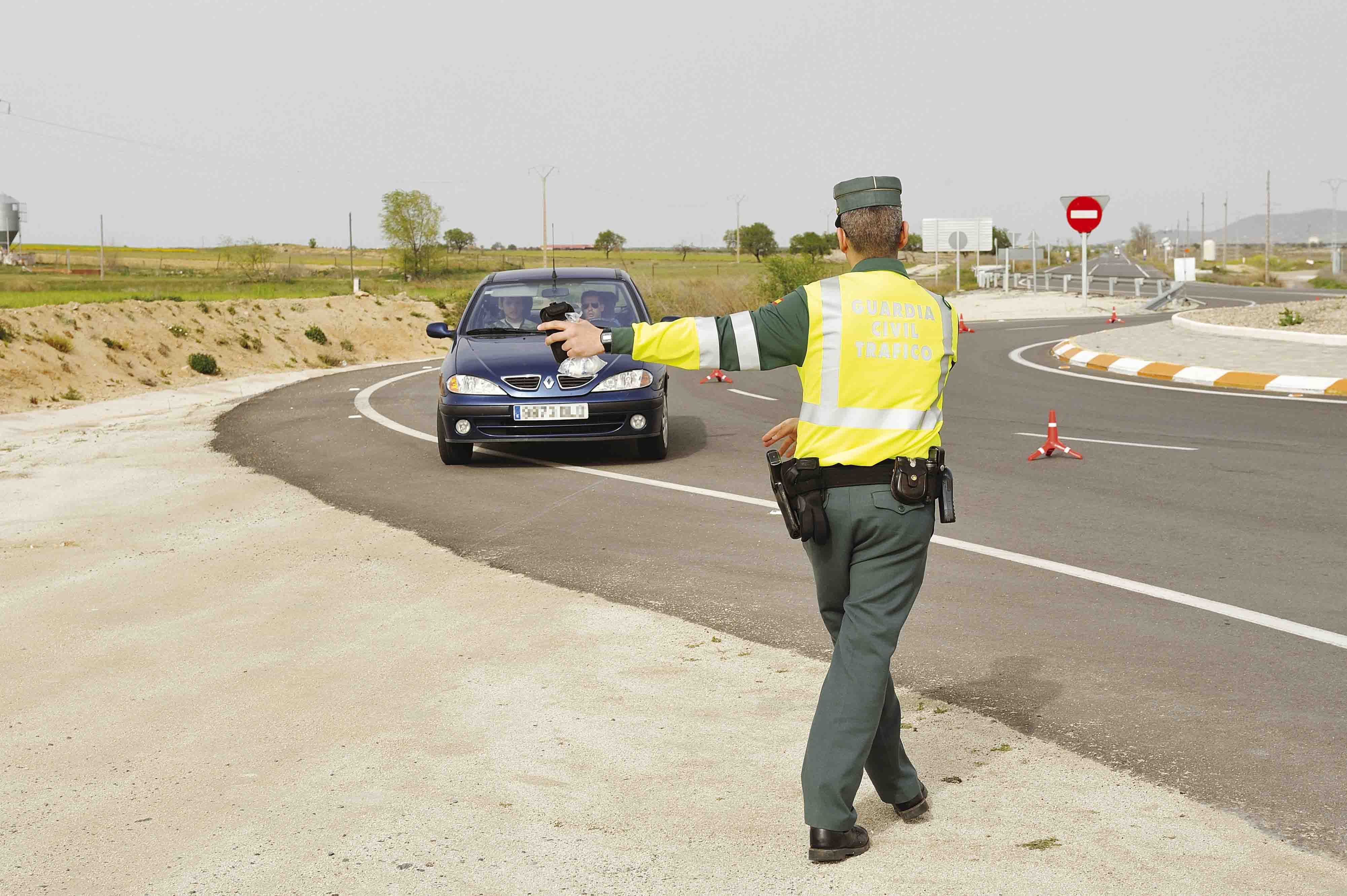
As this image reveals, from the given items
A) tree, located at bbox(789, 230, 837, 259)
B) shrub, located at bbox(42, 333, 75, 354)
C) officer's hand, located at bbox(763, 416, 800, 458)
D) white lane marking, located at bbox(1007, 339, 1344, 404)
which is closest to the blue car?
officer's hand, located at bbox(763, 416, 800, 458)

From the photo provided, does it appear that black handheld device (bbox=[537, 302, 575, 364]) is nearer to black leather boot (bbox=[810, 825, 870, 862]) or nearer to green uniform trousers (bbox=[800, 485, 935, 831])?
green uniform trousers (bbox=[800, 485, 935, 831])

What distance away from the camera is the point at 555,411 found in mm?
10938

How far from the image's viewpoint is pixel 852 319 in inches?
142

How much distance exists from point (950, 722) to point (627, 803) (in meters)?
1.34

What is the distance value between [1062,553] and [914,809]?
3917 millimetres

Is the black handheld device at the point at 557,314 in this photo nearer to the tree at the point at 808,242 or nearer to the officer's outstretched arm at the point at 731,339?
the officer's outstretched arm at the point at 731,339

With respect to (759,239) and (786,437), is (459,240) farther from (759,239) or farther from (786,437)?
(786,437)

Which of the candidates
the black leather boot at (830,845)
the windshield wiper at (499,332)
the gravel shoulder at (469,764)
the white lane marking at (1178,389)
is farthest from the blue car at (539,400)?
the white lane marking at (1178,389)

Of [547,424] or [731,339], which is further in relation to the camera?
[547,424]

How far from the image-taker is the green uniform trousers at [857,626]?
3547mm

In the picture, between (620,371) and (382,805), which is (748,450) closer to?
(620,371)

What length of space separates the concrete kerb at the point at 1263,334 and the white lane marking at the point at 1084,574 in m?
Result: 14.7

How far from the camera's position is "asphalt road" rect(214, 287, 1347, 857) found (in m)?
4.53

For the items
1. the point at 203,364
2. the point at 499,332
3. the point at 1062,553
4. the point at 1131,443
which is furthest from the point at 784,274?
the point at 1062,553
